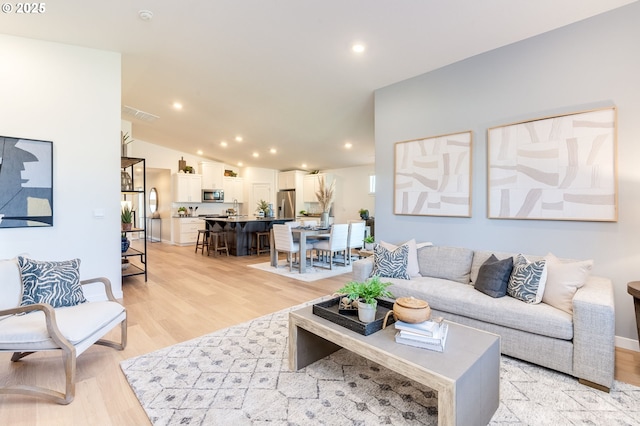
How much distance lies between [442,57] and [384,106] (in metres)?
1.02

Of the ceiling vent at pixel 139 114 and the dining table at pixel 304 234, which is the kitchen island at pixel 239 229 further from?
the ceiling vent at pixel 139 114

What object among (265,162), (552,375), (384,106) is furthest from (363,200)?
(552,375)

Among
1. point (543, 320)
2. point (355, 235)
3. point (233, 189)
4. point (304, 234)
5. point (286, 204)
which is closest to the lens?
point (543, 320)

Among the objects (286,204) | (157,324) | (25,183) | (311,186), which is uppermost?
(311,186)

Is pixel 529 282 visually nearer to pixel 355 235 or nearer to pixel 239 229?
pixel 355 235

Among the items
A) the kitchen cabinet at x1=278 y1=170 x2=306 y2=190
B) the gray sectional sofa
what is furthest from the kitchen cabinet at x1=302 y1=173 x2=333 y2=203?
the gray sectional sofa

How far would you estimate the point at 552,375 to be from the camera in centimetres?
214

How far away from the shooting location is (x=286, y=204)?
10.4 metres

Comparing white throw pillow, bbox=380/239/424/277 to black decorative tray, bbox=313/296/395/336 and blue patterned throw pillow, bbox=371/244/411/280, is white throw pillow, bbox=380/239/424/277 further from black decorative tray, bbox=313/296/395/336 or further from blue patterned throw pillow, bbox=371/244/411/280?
black decorative tray, bbox=313/296/395/336

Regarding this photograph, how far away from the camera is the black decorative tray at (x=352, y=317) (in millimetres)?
1855

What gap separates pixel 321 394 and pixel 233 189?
29.8 feet

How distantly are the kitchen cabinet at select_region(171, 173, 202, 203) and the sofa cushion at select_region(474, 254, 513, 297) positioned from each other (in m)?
8.39

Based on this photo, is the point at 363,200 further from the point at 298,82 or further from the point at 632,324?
the point at 632,324

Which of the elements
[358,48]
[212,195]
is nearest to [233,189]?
[212,195]
